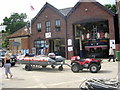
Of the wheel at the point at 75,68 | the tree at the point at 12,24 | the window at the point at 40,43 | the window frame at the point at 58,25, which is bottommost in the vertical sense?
the wheel at the point at 75,68

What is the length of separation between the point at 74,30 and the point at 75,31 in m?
0.26

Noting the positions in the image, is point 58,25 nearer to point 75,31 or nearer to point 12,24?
point 75,31

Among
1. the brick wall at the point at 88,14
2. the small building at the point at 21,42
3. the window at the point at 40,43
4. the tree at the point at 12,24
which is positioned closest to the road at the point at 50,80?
the brick wall at the point at 88,14

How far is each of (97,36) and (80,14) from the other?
13.9 feet

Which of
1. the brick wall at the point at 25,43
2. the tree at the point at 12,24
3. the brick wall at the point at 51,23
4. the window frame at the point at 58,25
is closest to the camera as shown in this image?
the brick wall at the point at 51,23

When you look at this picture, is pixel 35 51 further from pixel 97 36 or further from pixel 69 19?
pixel 97 36

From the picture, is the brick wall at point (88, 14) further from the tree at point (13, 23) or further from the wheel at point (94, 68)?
the tree at point (13, 23)

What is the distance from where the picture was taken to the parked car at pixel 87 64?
12.6 meters

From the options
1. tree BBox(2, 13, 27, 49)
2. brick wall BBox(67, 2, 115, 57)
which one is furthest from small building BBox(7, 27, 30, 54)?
tree BBox(2, 13, 27, 49)

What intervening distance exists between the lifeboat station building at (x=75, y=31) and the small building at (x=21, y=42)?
49.7 inches

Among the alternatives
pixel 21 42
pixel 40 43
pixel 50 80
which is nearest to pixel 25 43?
pixel 21 42

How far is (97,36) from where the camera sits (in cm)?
2592

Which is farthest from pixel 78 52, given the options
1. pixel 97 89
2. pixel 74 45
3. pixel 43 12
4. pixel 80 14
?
pixel 97 89

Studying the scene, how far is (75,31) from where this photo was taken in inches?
1078
